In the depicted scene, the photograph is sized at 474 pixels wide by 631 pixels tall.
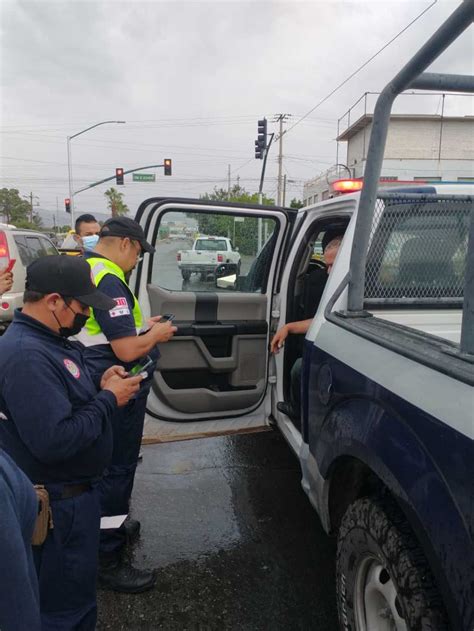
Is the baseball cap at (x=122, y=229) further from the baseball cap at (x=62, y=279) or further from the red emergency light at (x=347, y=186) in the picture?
the red emergency light at (x=347, y=186)

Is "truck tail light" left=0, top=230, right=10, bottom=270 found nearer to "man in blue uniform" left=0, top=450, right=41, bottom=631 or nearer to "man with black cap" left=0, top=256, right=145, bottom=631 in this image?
"man with black cap" left=0, top=256, right=145, bottom=631

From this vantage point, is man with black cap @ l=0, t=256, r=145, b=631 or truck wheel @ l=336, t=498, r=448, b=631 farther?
man with black cap @ l=0, t=256, r=145, b=631

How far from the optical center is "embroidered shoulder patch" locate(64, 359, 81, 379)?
1.69 metres

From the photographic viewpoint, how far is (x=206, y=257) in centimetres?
347

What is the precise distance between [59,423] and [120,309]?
2.66 feet

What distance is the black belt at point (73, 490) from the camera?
5.67 ft

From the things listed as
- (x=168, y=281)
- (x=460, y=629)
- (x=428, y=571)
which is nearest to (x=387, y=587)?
(x=428, y=571)

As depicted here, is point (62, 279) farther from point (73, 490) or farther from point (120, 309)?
point (73, 490)

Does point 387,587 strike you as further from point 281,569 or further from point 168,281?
point 168,281

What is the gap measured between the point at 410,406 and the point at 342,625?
3.53 feet

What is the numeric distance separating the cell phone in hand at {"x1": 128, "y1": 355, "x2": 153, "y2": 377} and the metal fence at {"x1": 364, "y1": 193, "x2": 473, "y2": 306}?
3.83 ft

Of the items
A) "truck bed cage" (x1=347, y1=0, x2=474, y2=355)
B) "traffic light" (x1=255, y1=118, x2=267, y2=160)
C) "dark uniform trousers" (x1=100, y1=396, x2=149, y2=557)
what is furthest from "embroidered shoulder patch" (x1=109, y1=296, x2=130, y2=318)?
"traffic light" (x1=255, y1=118, x2=267, y2=160)

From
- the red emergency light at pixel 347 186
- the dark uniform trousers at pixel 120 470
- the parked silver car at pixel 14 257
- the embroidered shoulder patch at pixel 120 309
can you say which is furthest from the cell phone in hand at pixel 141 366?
the parked silver car at pixel 14 257

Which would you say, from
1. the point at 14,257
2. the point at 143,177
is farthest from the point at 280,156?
the point at 14,257
